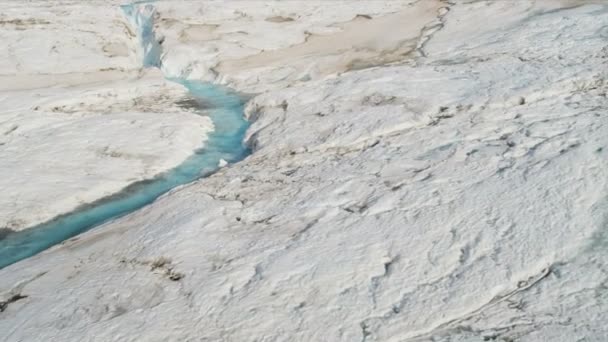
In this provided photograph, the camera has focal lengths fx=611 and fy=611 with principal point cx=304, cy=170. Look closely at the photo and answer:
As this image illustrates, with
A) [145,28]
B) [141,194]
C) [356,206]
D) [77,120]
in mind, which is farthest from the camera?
[145,28]

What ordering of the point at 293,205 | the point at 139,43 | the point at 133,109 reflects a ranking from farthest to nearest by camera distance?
the point at 139,43 < the point at 133,109 < the point at 293,205

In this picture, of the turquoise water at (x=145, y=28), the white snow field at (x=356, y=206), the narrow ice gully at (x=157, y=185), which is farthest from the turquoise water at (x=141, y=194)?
the turquoise water at (x=145, y=28)

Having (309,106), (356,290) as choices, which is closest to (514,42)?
(309,106)

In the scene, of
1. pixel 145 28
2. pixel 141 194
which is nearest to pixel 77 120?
pixel 141 194

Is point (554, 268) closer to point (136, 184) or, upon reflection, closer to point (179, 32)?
point (136, 184)

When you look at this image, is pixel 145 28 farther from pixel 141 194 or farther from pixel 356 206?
pixel 356 206

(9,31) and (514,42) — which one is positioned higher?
(9,31)
